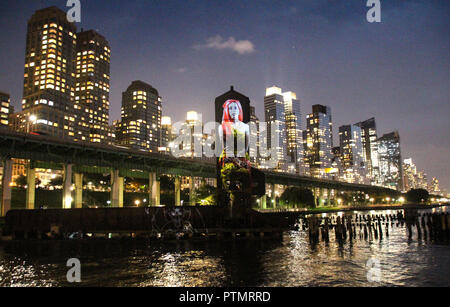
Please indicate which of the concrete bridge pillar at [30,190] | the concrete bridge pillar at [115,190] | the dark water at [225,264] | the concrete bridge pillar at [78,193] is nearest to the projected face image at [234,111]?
the dark water at [225,264]

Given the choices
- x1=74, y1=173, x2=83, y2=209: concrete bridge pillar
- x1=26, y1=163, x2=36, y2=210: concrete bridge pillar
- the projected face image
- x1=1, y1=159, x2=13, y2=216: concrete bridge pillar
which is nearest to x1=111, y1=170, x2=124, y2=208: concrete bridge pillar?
x1=74, y1=173, x2=83, y2=209: concrete bridge pillar

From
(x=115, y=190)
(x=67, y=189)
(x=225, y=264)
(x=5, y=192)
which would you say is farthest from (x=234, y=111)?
(x=5, y=192)

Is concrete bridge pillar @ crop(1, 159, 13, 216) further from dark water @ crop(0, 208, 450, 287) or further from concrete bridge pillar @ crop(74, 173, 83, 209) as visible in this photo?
dark water @ crop(0, 208, 450, 287)

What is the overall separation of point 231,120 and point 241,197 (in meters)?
13.3

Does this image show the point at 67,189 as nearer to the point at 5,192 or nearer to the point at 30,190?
the point at 30,190

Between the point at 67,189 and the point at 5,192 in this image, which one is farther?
the point at 67,189

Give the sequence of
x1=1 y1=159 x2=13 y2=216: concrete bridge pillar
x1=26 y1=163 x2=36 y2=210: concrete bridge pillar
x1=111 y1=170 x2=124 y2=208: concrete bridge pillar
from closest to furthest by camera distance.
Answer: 1. x1=1 y1=159 x2=13 y2=216: concrete bridge pillar
2. x1=26 y1=163 x2=36 y2=210: concrete bridge pillar
3. x1=111 y1=170 x2=124 y2=208: concrete bridge pillar

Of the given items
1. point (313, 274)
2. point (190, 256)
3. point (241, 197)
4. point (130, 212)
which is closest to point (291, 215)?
point (241, 197)

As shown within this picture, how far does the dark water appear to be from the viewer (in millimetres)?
22922

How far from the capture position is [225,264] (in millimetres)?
28500

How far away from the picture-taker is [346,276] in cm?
2417

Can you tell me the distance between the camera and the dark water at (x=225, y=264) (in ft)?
75.2

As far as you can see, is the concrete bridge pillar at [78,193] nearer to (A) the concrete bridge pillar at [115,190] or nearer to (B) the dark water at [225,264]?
(A) the concrete bridge pillar at [115,190]

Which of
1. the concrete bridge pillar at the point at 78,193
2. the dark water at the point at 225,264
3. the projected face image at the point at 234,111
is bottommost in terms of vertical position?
the dark water at the point at 225,264
